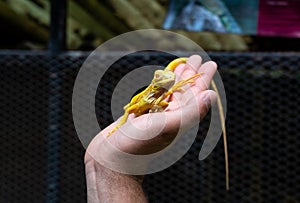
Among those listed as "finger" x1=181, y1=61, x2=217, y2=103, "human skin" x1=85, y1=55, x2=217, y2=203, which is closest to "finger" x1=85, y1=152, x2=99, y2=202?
"human skin" x1=85, y1=55, x2=217, y2=203

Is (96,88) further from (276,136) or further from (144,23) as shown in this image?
(276,136)

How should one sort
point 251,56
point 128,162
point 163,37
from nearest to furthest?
point 128,162 → point 251,56 → point 163,37

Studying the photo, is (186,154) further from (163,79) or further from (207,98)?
(207,98)

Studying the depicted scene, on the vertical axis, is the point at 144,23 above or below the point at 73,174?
above

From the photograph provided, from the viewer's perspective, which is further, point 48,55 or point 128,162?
point 48,55

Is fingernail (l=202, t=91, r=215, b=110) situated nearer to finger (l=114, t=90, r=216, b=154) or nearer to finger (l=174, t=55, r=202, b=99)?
finger (l=114, t=90, r=216, b=154)

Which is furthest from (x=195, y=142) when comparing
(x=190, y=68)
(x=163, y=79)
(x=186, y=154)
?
(x=163, y=79)

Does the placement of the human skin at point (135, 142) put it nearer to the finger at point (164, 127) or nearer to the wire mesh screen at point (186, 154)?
the finger at point (164, 127)

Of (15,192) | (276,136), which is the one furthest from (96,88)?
(276,136)
